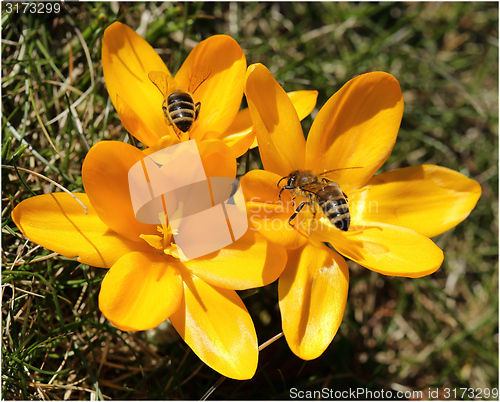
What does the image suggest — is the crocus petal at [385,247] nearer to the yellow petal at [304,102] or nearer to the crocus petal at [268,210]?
the crocus petal at [268,210]

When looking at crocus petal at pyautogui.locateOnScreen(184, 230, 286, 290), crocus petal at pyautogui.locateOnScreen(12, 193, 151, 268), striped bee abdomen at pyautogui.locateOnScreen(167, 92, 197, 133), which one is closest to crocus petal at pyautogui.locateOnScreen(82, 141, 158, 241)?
crocus petal at pyautogui.locateOnScreen(12, 193, 151, 268)

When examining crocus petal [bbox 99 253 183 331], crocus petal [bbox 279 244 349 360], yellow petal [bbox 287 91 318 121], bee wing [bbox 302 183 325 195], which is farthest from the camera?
yellow petal [bbox 287 91 318 121]

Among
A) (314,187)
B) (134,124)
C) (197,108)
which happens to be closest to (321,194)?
(314,187)

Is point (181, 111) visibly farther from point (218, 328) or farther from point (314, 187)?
point (218, 328)

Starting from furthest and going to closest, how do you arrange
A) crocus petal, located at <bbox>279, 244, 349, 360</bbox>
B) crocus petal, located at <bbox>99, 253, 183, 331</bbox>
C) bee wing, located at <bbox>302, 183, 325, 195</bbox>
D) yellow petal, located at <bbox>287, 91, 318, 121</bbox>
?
yellow petal, located at <bbox>287, 91, 318, 121</bbox>, bee wing, located at <bbox>302, 183, 325, 195</bbox>, crocus petal, located at <bbox>279, 244, 349, 360</bbox>, crocus petal, located at <bbox>99, 253, 183, 331</bbox>

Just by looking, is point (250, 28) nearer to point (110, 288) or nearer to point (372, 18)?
point (372, 18)

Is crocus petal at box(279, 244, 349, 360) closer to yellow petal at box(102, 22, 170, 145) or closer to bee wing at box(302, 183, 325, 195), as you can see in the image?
bee wing at box(302, 183, 325, 195)

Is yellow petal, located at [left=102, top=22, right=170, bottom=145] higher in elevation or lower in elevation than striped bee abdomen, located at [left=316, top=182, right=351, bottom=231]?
higher

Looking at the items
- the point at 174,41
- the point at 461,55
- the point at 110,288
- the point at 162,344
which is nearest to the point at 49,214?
the point at 110,288
